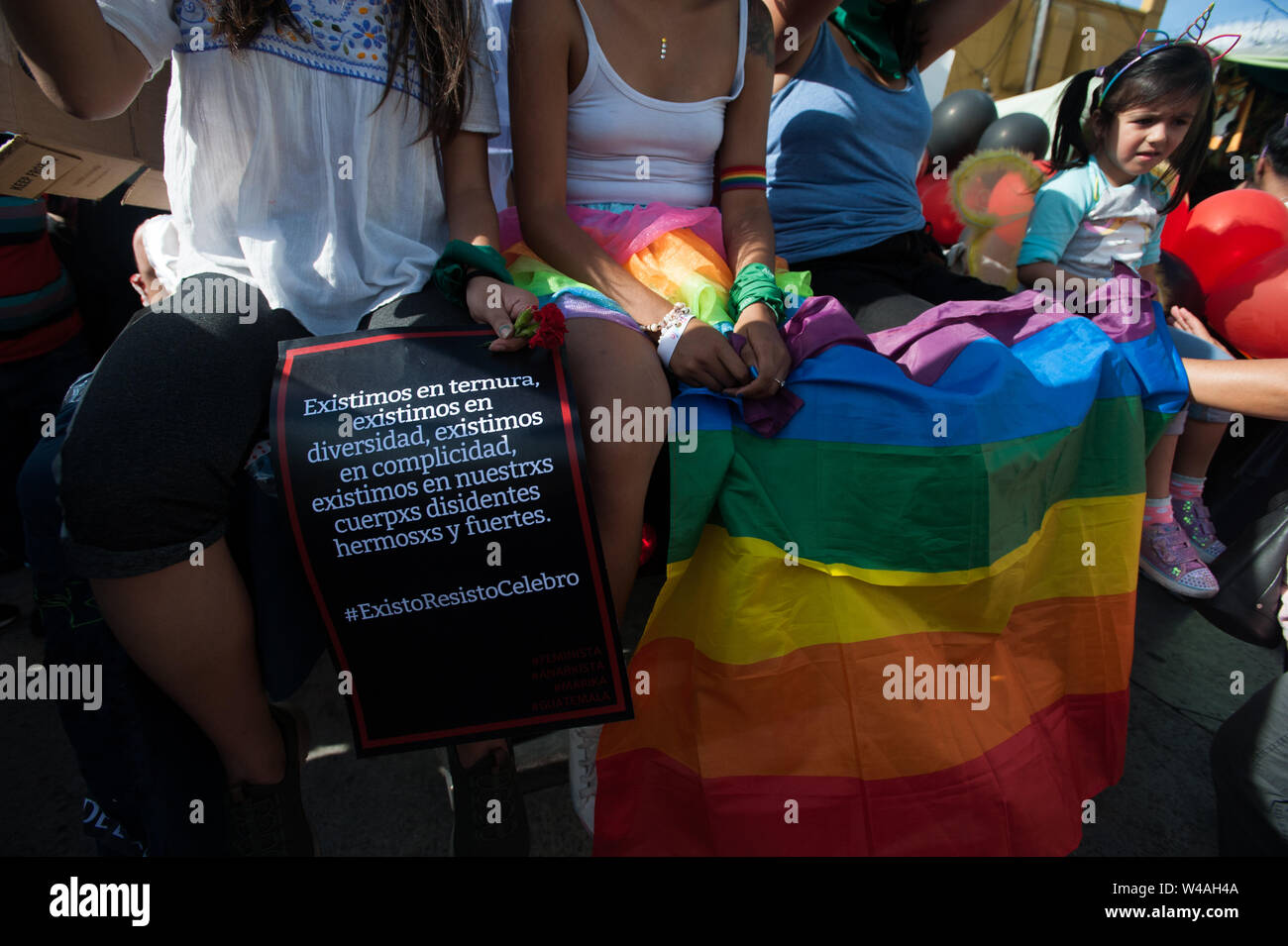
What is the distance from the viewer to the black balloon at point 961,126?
496 centimetres

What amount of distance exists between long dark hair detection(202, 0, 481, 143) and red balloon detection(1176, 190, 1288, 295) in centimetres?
251

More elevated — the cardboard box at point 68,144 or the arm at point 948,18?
the arm at point 948,18

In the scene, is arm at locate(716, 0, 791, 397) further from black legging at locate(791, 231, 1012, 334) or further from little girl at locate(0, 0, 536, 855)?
little girl at locate(0, 0, 536, 855)

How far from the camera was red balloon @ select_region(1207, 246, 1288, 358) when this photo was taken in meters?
2.01

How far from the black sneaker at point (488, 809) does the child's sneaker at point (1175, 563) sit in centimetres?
194

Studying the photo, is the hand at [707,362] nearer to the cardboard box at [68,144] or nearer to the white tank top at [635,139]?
the white tank top at [635,139]

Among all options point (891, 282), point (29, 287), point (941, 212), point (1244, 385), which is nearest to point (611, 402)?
point (891, 282)

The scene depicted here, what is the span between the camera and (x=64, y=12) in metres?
0.95

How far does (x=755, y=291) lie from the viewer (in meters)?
1.30

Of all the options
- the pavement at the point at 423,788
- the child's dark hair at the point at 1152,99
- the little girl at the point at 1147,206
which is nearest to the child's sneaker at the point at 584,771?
the pavement at the point at 423,788

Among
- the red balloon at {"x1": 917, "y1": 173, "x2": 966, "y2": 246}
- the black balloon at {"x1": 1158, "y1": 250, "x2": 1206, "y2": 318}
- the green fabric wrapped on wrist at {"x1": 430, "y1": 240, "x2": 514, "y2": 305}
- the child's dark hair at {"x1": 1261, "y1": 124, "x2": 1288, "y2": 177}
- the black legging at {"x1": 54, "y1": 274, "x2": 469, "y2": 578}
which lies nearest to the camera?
the black legging at {"x1": 54, "y1": 274, "x2": 469, "y2": 578}

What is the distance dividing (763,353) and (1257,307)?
74.5 inches

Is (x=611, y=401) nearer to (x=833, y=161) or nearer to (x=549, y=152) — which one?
(x=549, y=152)

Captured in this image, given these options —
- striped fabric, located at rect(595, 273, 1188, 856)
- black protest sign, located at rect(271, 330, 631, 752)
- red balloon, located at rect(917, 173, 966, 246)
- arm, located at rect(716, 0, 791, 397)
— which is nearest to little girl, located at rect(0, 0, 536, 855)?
black protest sign, located at rect(271, 330, 631, 752)
